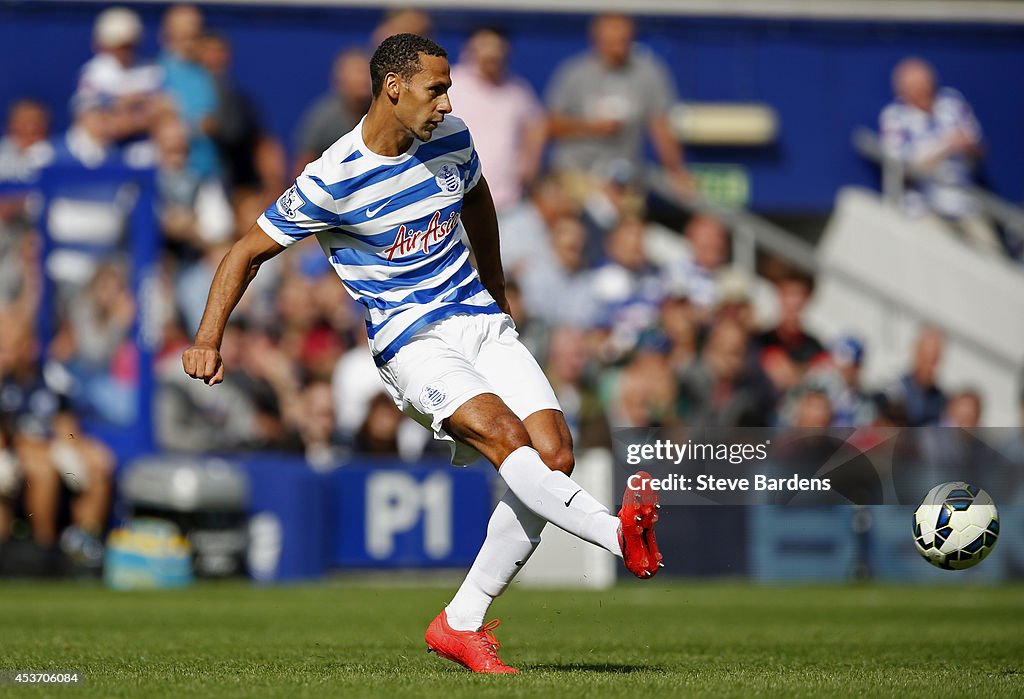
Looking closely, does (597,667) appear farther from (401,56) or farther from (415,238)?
(401,56)

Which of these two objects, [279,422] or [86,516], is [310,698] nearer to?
[86,516]

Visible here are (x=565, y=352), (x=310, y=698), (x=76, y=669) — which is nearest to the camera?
(x=310, y=698)

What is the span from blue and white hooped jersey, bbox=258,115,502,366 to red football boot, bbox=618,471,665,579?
1331 millimetres

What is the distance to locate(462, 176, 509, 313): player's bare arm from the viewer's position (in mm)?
7445

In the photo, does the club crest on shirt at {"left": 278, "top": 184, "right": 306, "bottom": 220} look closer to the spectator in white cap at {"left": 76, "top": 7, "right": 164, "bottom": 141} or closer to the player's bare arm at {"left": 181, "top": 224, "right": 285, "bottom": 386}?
the player's bare arm at {"left": 181, "top": 224, "right": 285, "bottom": 386}

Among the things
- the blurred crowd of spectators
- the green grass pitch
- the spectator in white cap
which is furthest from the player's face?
the spectator in white cap

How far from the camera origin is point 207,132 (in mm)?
16562

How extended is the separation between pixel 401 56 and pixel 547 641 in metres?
3.37

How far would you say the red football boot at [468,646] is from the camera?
6.89 meters

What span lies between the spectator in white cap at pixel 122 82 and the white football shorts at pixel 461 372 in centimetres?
932

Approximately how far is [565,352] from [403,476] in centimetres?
174

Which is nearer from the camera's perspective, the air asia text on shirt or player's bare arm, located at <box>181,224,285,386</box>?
player's bare arm, located at <box>181,224,285,386</box>

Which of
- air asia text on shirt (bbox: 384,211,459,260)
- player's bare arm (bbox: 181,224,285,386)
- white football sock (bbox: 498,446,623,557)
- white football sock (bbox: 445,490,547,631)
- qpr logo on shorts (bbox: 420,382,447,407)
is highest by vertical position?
air asia text on shirt (bbox: 384,211,459,260)

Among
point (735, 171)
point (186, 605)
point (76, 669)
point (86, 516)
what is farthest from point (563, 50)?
point (76, 669)
